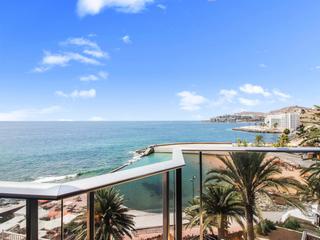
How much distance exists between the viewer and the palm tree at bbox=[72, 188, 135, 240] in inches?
43.1

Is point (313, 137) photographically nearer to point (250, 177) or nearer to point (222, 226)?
point (250, 177)

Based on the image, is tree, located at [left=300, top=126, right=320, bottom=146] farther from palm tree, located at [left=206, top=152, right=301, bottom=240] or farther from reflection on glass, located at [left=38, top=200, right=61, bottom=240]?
reflection on glass, located at [left=38, top=200, right=61, bottom=240]

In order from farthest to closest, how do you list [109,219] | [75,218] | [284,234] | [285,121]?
1. [285,121]
2. [284,234]
3. [109,219]
4. [75,218]

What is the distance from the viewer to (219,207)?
Result: 94.5 inches

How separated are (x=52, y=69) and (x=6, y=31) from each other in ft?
57.4

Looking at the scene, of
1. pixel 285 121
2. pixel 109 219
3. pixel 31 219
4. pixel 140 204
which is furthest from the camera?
pixel 285 121

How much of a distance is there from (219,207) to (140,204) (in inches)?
48.9

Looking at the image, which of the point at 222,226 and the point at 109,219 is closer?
the point at 109,219

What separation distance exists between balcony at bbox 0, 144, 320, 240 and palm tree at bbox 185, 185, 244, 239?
2 centimetres

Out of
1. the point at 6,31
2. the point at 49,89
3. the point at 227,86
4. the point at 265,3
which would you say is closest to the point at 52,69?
the point at 49,89

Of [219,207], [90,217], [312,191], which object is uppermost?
[90,217]

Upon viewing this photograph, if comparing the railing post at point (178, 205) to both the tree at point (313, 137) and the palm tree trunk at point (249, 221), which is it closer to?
the palm tree trunk at point (249, 221)

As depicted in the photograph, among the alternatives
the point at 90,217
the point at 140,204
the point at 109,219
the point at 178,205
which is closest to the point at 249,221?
the point at 178,205

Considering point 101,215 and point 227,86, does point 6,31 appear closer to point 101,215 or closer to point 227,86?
point 101,215
